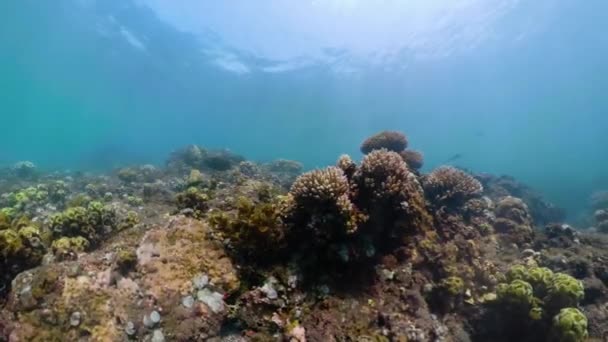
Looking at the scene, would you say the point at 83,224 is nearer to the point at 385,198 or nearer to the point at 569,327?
the point at 385,198

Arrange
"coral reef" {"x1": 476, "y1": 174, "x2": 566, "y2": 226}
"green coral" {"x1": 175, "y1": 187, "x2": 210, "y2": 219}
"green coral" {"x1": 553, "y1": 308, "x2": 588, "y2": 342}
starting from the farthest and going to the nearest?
"coral reef" {"x1": 476, "y1": 174, "x2": 566, "y2": 226}, "green coral" {"x1": 175, "y1": 187, "x2": 210, "y2": 219}, "green coral" {"x1": 553, "y1": 308, "x2": 588, "y2": 342}

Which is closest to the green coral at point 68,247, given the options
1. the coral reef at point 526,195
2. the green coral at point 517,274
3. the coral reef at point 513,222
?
the green coral at point 517,274

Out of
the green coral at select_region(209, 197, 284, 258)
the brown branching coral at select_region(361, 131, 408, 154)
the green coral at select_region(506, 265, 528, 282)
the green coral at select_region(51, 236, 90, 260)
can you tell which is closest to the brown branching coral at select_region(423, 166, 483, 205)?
the green coral at select_region(506, 265, 528, 282)

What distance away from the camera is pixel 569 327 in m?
5.14

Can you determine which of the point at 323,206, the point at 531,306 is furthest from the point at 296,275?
the point at 531,306

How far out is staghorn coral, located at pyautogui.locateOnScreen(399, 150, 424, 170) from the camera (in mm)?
10625

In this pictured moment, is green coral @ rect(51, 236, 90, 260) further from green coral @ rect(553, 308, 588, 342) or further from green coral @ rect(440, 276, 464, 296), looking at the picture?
green coral @ rect(553, 308, 588, 342)

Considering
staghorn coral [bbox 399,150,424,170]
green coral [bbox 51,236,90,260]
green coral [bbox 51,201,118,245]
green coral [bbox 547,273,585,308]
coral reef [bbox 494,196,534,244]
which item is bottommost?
green coral [bbox 51,236,90,260]

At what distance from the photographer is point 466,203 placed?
29.1 ft

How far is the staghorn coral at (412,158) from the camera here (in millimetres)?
10625

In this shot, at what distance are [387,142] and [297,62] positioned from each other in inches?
1832

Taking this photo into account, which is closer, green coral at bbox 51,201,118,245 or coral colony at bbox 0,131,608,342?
coral colony at bbox 0,131,608,342

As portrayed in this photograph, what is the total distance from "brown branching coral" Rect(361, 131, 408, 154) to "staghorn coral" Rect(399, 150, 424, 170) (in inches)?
9.2

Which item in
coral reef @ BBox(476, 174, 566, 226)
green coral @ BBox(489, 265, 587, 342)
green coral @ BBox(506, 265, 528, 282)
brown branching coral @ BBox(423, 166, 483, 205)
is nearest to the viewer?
green coral @ BBox(489, 265, 587, 342)
